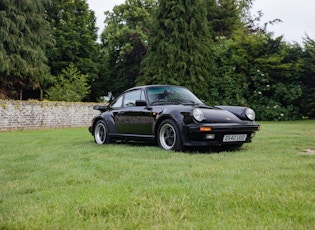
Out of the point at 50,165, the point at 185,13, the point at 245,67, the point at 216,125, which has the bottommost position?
the point at 50,165

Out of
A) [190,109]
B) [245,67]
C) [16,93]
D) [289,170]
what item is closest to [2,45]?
[16,93]

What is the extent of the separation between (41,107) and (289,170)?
1381 cm

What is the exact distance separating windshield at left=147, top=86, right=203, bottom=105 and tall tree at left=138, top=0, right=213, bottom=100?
54.5 ft

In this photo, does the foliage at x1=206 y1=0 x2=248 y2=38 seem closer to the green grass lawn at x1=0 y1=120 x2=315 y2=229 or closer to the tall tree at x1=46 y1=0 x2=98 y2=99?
the tall tree at x1=46 y1=0 x2=98 y2=99

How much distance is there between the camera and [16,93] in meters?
26.8

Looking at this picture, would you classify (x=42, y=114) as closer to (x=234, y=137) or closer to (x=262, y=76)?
(x=234, y=137)

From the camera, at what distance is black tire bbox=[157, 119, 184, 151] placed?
5961 millimetres

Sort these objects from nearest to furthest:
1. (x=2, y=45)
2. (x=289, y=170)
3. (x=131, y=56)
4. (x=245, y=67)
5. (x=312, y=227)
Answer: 1. (x=312, y=227)
2. (x=289, y=170)
3. (x=2, y=45)
4. (x=245, y=67)
5. (x=131, y=56)

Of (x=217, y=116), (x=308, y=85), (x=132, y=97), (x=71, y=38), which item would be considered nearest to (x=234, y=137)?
(x=217, y=116)

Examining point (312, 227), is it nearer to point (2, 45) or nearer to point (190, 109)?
point (190, 109)

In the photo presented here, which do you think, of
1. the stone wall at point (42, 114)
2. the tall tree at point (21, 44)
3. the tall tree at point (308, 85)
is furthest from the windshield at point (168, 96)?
the tall tree at point (308, 85)

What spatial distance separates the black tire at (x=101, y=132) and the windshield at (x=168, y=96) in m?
1.49

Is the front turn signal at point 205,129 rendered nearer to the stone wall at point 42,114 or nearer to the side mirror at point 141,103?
the side mirror at point 141,103

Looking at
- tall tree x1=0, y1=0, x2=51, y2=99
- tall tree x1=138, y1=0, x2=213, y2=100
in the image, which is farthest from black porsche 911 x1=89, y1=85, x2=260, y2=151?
tall tree x1=138, y1=0, x2=213, y2=100
